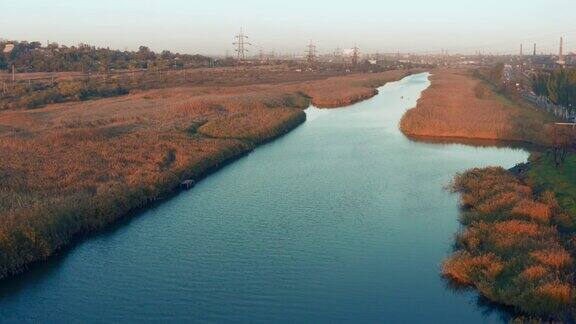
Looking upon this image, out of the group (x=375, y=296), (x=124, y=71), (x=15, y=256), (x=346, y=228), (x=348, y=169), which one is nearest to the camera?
(x=375, y=296)

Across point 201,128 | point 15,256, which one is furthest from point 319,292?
point 201,128

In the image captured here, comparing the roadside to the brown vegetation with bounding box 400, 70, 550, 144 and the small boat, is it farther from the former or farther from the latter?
the small boat

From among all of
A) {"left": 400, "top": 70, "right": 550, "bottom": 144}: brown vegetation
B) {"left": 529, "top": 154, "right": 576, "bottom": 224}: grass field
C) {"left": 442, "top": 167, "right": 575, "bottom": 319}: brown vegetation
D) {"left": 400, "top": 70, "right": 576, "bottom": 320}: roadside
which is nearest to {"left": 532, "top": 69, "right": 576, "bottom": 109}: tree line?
{"left": 400, "top": 70, "right": 550, "bottom": 144}: brown vegetation

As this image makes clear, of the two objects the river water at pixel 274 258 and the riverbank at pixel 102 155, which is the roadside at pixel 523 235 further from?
the riverbank at pixel 102 155

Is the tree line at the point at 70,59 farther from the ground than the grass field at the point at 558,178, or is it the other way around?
the tree line at the point at 70,59

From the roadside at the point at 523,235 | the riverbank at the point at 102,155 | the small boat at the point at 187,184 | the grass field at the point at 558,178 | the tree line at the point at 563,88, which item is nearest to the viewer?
the roadside at the point at 523,235

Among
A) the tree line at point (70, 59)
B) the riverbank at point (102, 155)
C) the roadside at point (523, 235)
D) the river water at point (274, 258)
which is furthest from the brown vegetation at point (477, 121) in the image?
the tree line at point (70, 59)

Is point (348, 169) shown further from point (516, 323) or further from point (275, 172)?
point (516, 323)
